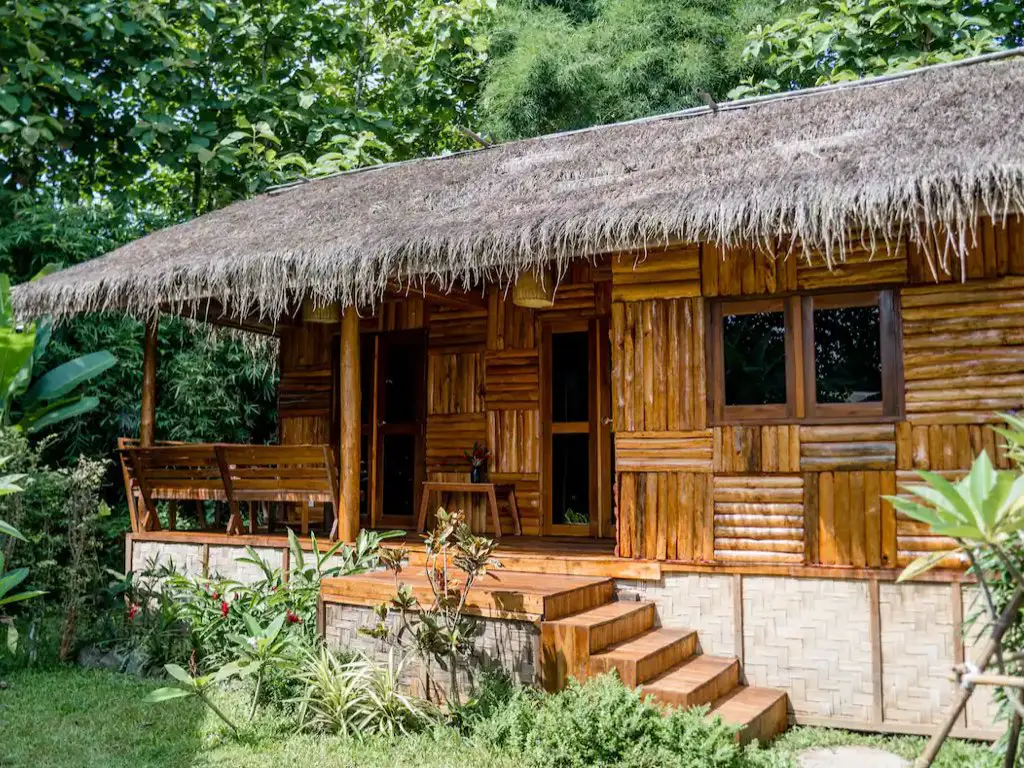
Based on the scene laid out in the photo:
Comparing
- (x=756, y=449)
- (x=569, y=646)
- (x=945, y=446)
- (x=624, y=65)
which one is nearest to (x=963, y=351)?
(x=945, y=446)

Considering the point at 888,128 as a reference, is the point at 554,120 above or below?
above

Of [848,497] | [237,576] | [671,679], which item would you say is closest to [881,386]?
[848,497]

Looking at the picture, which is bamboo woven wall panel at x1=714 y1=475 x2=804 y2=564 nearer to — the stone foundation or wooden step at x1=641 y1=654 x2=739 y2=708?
wooden step at x1=641 y1=654 x2=739 y2=708

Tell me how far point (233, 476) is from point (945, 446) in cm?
510

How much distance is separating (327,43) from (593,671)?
12.0m

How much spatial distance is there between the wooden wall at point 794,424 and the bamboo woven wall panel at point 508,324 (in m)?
1.85

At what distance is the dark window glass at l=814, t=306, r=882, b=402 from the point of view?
536cm

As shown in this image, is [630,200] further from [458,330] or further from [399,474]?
[399,474]

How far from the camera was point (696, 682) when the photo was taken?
477 cm

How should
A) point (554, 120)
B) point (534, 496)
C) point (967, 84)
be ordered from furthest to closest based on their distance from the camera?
point (554, 120) < point (534, 496) < point (967, 84)

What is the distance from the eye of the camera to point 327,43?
14.0 meters

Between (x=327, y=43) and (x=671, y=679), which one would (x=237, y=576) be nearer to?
(x=671, y=679)

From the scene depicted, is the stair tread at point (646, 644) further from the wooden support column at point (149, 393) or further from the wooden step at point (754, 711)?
the wooden support column at point (149, 393)

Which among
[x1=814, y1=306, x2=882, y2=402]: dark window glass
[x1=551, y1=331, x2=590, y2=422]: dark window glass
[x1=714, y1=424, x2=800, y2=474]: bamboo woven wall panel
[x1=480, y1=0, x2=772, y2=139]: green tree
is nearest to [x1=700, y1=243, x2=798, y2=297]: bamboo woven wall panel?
[x1=814, y1=306, x2=882, y2=402]: dark window glass
